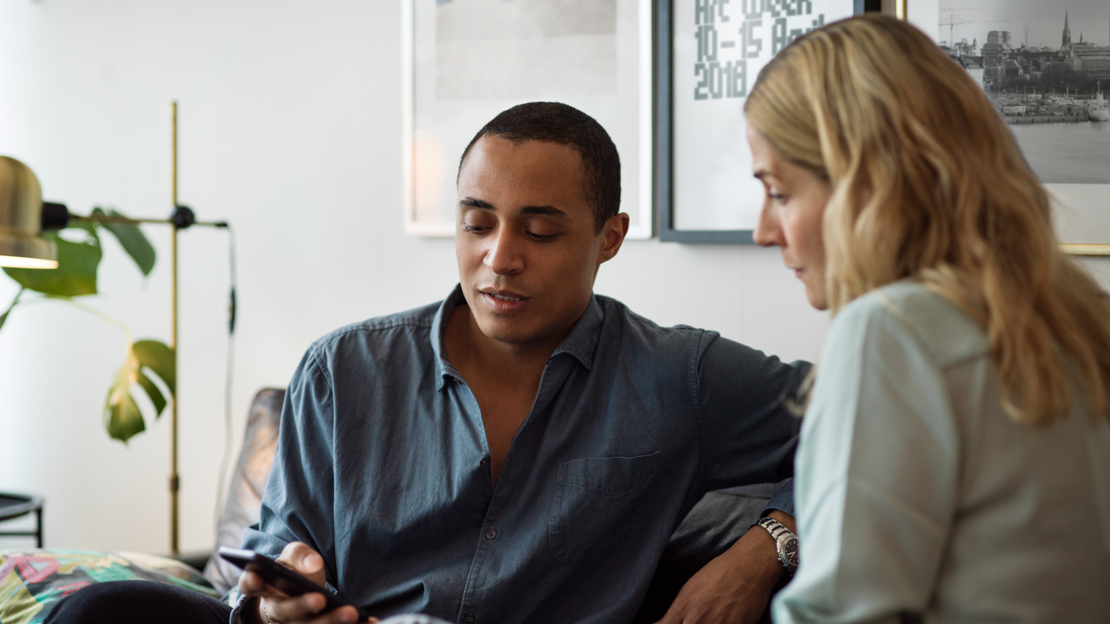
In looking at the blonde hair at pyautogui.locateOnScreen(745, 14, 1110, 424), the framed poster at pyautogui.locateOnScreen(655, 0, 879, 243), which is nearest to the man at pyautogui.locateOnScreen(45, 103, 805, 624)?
the framed poster at pyautogui.locateOnScreen(655, 0, 879, 243)

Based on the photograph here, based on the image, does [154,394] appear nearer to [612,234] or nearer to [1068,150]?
[612,234]

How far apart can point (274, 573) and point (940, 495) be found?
0.75 meters

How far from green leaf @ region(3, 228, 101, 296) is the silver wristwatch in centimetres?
171

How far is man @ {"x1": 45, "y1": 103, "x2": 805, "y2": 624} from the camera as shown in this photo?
1.39 meters

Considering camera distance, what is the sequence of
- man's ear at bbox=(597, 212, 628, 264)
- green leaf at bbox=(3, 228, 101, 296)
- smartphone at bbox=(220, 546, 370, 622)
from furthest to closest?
→ green leaf at bbox=(3, 228, 101, 296) → man's ear at bbox=(597, 212, 628, 264) → smartphone at bbox=(220, 546, 370, 622)

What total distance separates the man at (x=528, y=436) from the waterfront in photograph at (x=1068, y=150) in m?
0.54

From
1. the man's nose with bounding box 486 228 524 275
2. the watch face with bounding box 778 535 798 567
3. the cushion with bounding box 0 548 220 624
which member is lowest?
the cushion with bounding box 0 548 220 624

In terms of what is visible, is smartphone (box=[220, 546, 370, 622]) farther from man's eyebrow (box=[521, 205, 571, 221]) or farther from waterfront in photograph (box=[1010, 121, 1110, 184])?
waterfront in photograph (box=[1010, 121, 1110, 184])

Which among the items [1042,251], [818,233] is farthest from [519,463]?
[1042,251]

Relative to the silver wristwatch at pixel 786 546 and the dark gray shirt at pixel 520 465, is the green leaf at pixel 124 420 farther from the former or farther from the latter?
the silver wristwatch at pixel 786 546

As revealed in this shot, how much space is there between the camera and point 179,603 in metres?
1.31

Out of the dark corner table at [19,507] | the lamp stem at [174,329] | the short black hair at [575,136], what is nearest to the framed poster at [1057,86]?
the short black hair at [575,136]

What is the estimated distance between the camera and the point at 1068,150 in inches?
59.0

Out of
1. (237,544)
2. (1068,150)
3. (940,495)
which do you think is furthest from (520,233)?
(237,544)
